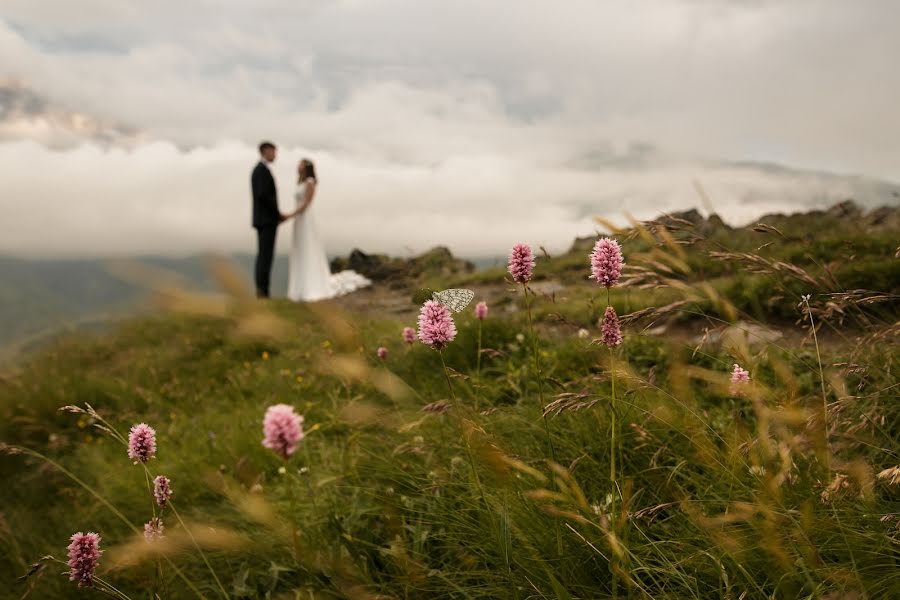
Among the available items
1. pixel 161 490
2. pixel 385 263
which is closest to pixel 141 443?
pixel 161 490

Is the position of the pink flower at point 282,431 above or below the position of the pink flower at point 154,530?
above

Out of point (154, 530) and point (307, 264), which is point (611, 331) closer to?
point (154, 530)

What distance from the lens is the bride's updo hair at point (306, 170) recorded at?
1506 cm

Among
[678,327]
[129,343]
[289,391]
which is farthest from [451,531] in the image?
[129,343]

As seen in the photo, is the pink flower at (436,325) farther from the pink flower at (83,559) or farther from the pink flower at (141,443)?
the pink flower at (83,559)

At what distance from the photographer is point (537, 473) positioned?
1429mm

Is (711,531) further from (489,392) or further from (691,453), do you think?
(489,392)

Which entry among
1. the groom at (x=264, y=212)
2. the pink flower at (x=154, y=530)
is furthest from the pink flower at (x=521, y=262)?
the groom at (x=264, y=212)

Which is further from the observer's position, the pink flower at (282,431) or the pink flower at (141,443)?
the pink flower at (141,443)

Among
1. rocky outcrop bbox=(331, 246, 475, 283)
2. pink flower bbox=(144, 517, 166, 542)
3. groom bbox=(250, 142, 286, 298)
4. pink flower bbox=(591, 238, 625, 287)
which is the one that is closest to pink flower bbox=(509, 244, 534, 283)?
pink flower bbox=(591, 238, 625, 287)

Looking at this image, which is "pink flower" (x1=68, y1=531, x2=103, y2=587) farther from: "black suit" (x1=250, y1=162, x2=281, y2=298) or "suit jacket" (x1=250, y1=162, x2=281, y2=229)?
"suit jacket" (x1=250, y1=162, x2=281, y2=229)

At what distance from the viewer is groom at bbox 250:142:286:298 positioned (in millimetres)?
13078

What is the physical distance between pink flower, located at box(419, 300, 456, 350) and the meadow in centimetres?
2

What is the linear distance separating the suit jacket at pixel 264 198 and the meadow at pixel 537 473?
811 cm
